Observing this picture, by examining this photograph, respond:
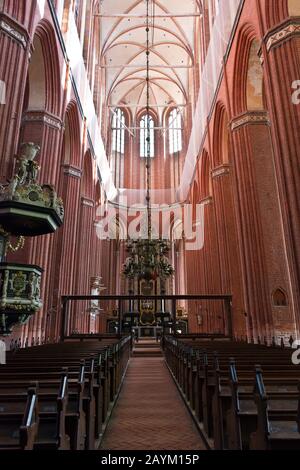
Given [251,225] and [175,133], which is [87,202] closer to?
[251,225]

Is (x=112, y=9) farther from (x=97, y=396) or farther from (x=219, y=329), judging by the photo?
(x=97, y=396)

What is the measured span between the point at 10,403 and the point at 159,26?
25.1 meters

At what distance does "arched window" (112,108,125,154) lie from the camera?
29562 millimetres

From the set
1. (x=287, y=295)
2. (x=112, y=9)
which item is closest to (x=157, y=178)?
(x=112, y=9)

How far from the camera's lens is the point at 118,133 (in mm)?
30141

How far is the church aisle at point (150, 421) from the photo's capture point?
12.0 ft

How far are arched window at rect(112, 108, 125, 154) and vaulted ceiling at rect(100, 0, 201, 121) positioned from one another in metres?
1.12

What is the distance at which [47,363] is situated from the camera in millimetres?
4172

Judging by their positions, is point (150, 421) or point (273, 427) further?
point (150, 421)

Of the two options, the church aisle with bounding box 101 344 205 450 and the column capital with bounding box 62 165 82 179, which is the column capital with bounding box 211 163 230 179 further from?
the church aisle with bounding box 101 344 205 450

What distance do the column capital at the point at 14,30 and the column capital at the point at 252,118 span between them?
686 centimetres

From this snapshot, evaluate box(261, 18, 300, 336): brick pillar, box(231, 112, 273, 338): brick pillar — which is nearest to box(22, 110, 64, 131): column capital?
box(231, 112, 273, 338): brick pillar

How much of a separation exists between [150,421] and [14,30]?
8.62 metres

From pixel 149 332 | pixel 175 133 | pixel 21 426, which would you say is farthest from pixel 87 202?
pixel 21 426
